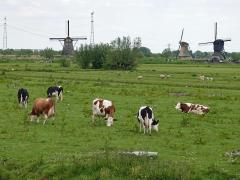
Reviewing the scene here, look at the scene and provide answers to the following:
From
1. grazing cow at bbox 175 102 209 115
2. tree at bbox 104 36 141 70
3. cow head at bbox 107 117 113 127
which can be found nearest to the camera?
cow head at bbox 107 117 113 127

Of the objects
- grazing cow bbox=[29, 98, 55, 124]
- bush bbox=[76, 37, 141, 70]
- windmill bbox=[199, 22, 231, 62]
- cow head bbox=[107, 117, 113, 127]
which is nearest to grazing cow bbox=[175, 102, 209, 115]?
cow head bbox=[107, 117, 113, 127]

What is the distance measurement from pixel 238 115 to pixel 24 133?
13.8m

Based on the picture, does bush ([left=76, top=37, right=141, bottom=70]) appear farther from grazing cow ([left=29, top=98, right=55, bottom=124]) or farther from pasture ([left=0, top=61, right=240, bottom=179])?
grazing cow ([left=29, top=98, right=55, bottom=124])

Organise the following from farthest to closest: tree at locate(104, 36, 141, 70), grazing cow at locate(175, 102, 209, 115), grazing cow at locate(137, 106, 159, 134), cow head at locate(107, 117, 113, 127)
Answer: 1. tree at locate(104, 36, 141, 70)
2. grazing cow at locate(175, 102, 209, 115)
3. cow head at locate(107, 117, 113, 127)
4. grazing cow at locate(137, 106, 159, 134)

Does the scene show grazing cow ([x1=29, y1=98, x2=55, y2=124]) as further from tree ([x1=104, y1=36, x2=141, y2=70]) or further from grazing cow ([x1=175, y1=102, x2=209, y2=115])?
tree ([x1=104, y1=36, x2=141, y2=70])

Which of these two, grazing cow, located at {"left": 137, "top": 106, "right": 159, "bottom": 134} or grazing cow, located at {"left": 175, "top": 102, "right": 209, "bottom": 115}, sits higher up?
grazing cow, located at {"left": 137, "top": 106, "right": 159, "bottom": 134}

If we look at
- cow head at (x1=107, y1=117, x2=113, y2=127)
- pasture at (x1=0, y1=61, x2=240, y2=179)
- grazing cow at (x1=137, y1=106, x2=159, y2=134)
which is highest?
grazing cow at (x1=137, y1=106, x2=159, y2=134)

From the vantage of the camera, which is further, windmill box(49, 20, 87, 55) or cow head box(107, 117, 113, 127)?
windmill box(49, 20, 87, 55)

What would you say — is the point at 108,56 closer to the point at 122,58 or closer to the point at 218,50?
the point at 122,58

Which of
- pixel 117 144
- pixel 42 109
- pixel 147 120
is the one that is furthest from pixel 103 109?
pixel 117 144

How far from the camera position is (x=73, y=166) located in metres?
17.0

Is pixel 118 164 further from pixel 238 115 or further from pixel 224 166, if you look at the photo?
pixel 238 115

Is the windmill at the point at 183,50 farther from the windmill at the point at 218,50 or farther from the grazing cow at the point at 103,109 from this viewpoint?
the grazing cow at the point at 103,109

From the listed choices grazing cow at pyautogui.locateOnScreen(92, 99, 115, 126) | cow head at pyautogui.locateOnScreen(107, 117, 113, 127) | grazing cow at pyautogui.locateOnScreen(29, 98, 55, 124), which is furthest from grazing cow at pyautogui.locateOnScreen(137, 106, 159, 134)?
grazing cow at pyautogui.locateOnScreen(29, 98, 55, 124)
